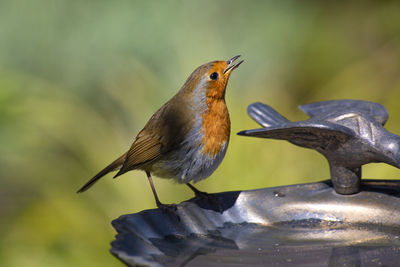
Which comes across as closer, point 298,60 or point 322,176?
point 322,176

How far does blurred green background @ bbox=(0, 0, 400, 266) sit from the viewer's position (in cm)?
400

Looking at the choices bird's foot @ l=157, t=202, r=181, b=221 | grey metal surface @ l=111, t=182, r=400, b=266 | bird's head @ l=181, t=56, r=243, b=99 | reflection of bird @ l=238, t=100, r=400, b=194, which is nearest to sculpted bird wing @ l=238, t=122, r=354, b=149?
reflection of bird @ l=238, t=100, r=400, b=194

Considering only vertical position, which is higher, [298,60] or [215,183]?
[298,60]

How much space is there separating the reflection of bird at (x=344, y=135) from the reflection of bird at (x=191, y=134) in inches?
13.6

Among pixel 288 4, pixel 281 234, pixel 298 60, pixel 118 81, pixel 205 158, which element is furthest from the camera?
pixel 288 4

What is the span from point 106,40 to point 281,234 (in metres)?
3.99

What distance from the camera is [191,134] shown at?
2773 millimetres

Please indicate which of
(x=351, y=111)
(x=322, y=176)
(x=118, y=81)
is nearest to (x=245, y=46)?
(x=118, y=81)

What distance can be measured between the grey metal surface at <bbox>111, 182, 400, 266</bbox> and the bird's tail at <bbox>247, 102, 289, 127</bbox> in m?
0.27

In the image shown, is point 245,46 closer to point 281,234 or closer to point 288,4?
point 288,4

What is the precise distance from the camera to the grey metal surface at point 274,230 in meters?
1.89

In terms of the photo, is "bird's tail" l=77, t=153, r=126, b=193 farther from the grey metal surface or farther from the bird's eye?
the grey metal surface

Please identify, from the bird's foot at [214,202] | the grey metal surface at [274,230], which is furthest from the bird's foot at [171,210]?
the bird's foot at [214,202]

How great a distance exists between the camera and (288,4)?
601 centimetres
